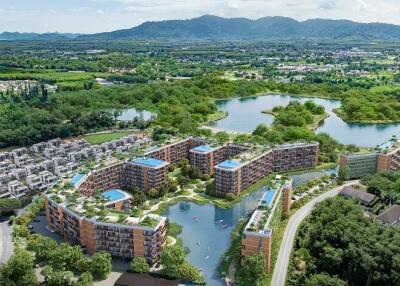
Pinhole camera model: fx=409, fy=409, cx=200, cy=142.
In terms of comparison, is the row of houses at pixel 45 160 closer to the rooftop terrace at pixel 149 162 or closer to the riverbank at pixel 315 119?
the rooftop terrace at pixel 149 162

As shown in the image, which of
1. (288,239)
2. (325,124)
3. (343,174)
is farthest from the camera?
(325,124)

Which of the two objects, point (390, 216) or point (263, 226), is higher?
point (263, 226)

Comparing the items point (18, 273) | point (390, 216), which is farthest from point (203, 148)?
point (18, 273)

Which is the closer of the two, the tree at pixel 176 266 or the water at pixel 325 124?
the tree at pixel 176 266

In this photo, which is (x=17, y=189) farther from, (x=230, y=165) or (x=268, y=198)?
(x=268, y=198)

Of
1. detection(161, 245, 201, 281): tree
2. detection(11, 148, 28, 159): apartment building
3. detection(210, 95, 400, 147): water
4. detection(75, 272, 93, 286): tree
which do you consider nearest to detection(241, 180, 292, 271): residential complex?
detection(161, 245, 201, 281): tree

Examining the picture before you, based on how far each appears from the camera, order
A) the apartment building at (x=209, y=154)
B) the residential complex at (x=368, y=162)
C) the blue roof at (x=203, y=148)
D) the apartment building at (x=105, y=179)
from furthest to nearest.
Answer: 1. the blue roof at (x=203, y=148)
2. the apartment building at (x=209, y=154)
3. the residential complex at (x=368, y=162)
4. the apartment building at (x=105, y=179)

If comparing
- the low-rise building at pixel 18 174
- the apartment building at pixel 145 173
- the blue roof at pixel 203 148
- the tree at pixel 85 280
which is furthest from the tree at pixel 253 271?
the low-rise building at pixel 18 174
